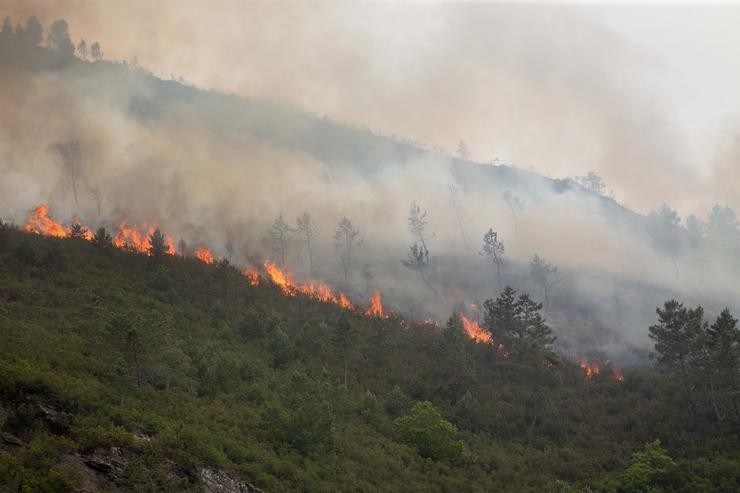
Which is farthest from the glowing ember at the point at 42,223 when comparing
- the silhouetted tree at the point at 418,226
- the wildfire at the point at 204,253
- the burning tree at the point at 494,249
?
the burning tree at the point at 494,249

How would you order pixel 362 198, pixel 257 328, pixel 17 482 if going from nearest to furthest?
pixel 17 482 < pixel 257 328 < pixel 362 198

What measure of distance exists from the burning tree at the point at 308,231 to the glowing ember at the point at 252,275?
16071 mm

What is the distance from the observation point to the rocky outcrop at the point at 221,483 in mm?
25031

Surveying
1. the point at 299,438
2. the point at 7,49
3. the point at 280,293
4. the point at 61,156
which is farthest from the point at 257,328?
the point at 7,49

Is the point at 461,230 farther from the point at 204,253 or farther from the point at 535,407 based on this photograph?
the point at 535,407

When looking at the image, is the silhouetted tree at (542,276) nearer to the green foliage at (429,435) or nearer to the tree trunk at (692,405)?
the tree trunk at (692,405)

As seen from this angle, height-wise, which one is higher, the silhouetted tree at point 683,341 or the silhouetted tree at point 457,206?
the silhouetted tree at point 457,206

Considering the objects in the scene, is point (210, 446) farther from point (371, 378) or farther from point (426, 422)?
point (371, 378)

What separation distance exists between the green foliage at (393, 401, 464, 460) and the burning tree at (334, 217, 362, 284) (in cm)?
6084

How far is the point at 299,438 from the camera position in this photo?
114 feet

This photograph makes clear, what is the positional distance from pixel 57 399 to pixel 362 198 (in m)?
122

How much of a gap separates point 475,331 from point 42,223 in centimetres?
7692


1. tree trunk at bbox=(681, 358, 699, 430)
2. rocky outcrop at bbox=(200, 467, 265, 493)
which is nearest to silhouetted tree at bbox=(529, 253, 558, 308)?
tree trunk at bbox=(681, 358, 699, 430)

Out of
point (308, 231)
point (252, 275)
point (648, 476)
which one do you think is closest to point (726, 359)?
point (648, 476)
